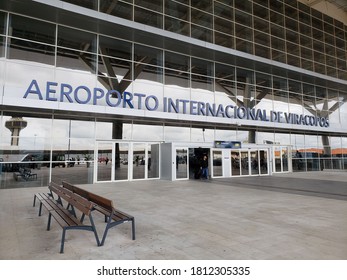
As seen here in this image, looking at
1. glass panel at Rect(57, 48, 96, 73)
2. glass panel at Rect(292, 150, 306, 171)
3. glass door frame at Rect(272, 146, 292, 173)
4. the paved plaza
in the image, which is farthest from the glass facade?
the paved plaza

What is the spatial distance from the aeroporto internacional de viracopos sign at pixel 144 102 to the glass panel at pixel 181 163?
2.61 meters

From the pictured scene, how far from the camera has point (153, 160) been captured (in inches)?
651

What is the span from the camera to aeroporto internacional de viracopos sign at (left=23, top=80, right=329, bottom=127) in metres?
12.9

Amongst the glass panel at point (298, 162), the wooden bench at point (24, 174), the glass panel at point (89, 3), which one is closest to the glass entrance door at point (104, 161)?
the wooden bench at point (24, 174)

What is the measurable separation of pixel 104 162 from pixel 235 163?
9305mm

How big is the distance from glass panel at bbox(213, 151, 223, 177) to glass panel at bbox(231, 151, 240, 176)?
116cm

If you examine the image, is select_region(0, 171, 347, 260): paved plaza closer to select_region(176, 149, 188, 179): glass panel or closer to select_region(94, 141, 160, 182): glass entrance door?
select_region(94, 141, 160, 182): glass entrance door

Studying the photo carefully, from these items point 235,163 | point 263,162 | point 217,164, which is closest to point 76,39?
point 217,164

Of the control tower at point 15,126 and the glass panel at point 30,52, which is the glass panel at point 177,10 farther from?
the control tower at point 15,126

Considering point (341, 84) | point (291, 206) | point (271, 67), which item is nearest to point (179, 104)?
point (271, 67)

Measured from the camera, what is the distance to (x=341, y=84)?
24.6 metres

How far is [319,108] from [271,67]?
27.6 feet

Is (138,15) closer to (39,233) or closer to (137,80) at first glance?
(137,80)

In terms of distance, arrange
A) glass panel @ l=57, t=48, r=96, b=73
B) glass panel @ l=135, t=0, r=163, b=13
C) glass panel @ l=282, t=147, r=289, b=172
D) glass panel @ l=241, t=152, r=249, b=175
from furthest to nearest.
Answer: glass panel @ l=282, t=147, r=289, b=172, glass panel @ l=241, t=152, r=249, b=175, glass panel @ l=135, t=0, r=163, b=13, glass panel @ l=57, t=48, r=96, b=73
